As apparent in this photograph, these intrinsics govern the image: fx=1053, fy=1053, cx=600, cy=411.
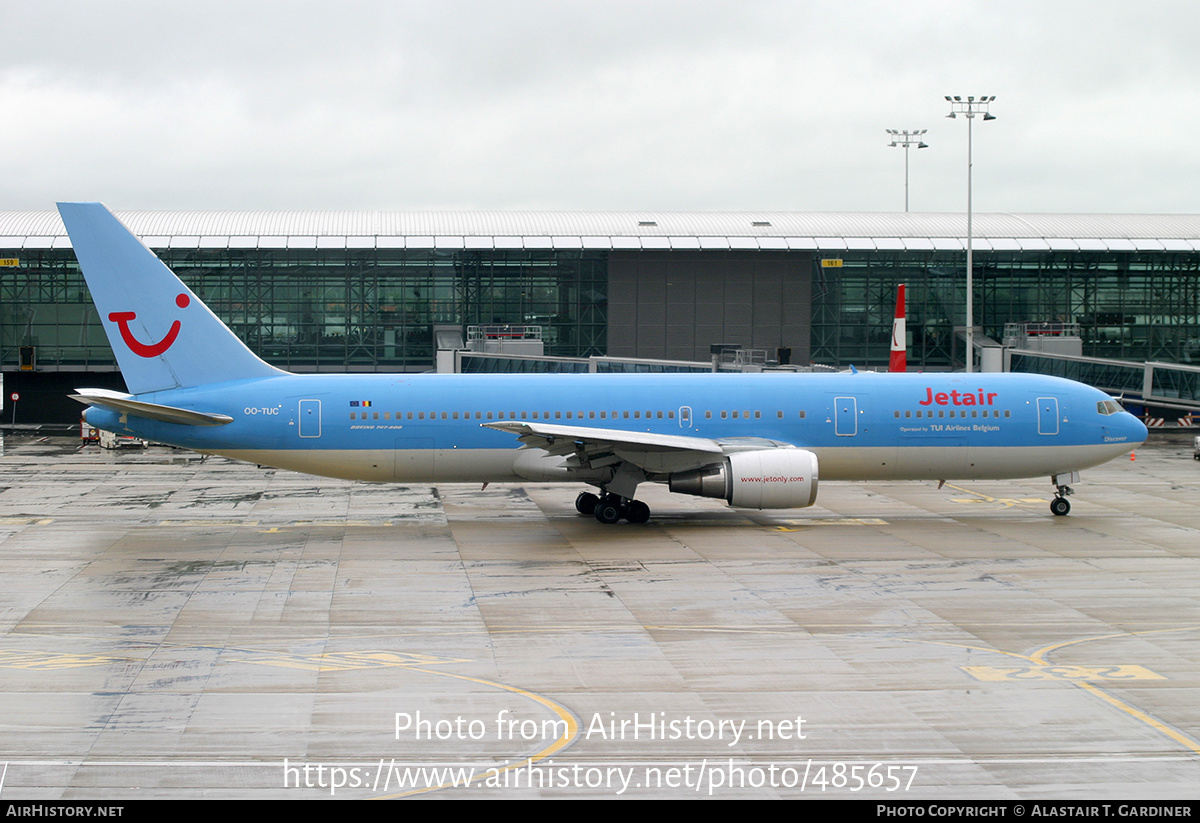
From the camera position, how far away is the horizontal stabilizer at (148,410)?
2727 cm

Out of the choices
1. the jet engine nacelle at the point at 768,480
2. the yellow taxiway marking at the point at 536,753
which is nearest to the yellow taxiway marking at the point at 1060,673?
the yellow taxiway marking at the point at 536,753

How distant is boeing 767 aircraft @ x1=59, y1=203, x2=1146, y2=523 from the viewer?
2864cm

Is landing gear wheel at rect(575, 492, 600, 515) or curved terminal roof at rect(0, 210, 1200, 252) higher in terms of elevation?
curved terminal roof at rect(0, 210, 1200, 252)

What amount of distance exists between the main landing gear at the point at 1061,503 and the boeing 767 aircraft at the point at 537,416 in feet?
3.19

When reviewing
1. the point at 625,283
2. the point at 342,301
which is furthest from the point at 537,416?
the point at 342,301

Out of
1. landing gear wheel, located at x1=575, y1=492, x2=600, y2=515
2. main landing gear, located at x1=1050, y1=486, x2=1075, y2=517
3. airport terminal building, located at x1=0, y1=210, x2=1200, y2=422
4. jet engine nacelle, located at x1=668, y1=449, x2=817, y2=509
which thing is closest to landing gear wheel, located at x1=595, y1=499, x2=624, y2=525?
landing gear wheel, located at x1=575, y1=492, x2=600, y2=515

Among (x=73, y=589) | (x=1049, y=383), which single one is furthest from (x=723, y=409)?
(x=73, y=589)

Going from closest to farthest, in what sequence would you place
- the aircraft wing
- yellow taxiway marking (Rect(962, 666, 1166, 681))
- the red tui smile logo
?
yellow taxiway marking (Rect(962, 666, 1166, 681)) → the aircraft wing → the red tui smile logo

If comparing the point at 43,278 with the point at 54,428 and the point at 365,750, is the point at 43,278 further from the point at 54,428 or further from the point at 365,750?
the point at 365,750

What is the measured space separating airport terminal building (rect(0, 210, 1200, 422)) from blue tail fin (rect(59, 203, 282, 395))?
35528 mm

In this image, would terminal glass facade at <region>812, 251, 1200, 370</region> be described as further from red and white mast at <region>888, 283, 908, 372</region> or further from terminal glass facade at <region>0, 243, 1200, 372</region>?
red and white mast at <region>888, 283, 908, 372</region>

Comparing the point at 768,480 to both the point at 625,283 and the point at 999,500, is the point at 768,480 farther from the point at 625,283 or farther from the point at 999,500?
the point at 625,283

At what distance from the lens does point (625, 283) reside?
6650 centimetres

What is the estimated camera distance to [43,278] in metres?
63.4
